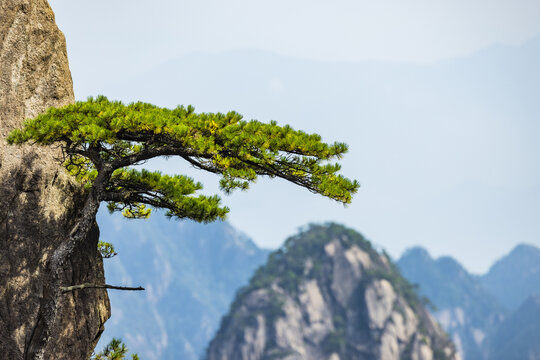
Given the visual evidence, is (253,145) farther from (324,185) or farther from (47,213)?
(47,213)

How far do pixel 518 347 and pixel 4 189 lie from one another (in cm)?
19581

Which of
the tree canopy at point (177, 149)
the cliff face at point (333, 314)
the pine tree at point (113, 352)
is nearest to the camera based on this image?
the tree canopy at point (177, 149)

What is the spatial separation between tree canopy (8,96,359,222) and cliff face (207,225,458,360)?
8396cm

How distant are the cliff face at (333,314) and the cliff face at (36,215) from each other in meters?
83.4

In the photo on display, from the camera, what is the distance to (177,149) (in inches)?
378

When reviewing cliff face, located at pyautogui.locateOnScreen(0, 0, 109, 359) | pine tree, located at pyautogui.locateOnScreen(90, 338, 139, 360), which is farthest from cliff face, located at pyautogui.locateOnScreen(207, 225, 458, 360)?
cliff face, located at pyautogui.locateOnScreen(0, 0, 109, 359)

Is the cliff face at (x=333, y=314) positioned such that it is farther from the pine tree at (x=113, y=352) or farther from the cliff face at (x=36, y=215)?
the cliff face at (x=36, y=215)

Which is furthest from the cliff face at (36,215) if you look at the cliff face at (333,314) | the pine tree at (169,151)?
the cliff face at (333,314)

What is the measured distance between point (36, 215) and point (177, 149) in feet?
8.59

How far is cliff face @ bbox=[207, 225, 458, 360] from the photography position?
302 feet

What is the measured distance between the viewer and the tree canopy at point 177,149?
29.3ft

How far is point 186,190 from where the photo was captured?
10164 millimetres

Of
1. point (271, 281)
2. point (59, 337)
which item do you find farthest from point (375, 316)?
point (59, 337)

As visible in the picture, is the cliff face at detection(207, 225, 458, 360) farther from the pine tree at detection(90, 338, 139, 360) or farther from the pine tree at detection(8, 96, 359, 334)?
the pine tree at detection(8, 96, 359, 334)
